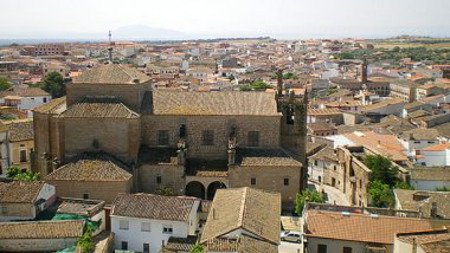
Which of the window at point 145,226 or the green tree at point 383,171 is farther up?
the green tree at point 383,171

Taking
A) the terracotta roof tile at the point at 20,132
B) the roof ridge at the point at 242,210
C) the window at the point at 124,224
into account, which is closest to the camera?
the roof ridge at the point at 242,210

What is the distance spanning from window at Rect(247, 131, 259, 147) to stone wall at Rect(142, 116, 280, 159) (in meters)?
0.23

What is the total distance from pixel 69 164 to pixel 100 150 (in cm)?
259

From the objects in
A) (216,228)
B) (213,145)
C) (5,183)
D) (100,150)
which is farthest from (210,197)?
(5,183)

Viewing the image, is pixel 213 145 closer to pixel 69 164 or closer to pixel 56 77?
pixel 69 164

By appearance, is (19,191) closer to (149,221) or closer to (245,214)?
(149,221)

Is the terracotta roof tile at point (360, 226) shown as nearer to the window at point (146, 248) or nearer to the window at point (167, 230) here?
the window at point (167, 230)

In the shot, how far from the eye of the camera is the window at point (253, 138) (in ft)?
138

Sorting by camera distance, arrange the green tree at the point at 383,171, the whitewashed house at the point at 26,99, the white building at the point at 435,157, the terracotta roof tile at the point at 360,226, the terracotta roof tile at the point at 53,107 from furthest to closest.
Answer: the whitewashed house at the point at 26,99
the white building at the point at 435,157
the terracotta roof tile at the point at 53,107
the green tree at the point at 383,171
the terracotta roof tile at the point at 360,226

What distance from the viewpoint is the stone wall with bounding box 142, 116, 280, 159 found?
137ft

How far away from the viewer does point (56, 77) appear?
97375 millimetres

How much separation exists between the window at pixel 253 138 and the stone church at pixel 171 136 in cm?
5

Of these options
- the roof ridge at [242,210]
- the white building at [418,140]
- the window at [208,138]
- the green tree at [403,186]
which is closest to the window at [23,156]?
the window at [208,138]

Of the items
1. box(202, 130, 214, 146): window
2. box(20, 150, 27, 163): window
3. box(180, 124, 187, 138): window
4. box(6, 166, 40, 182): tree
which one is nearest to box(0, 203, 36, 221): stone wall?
box(6, 166, 40, 182): tree
